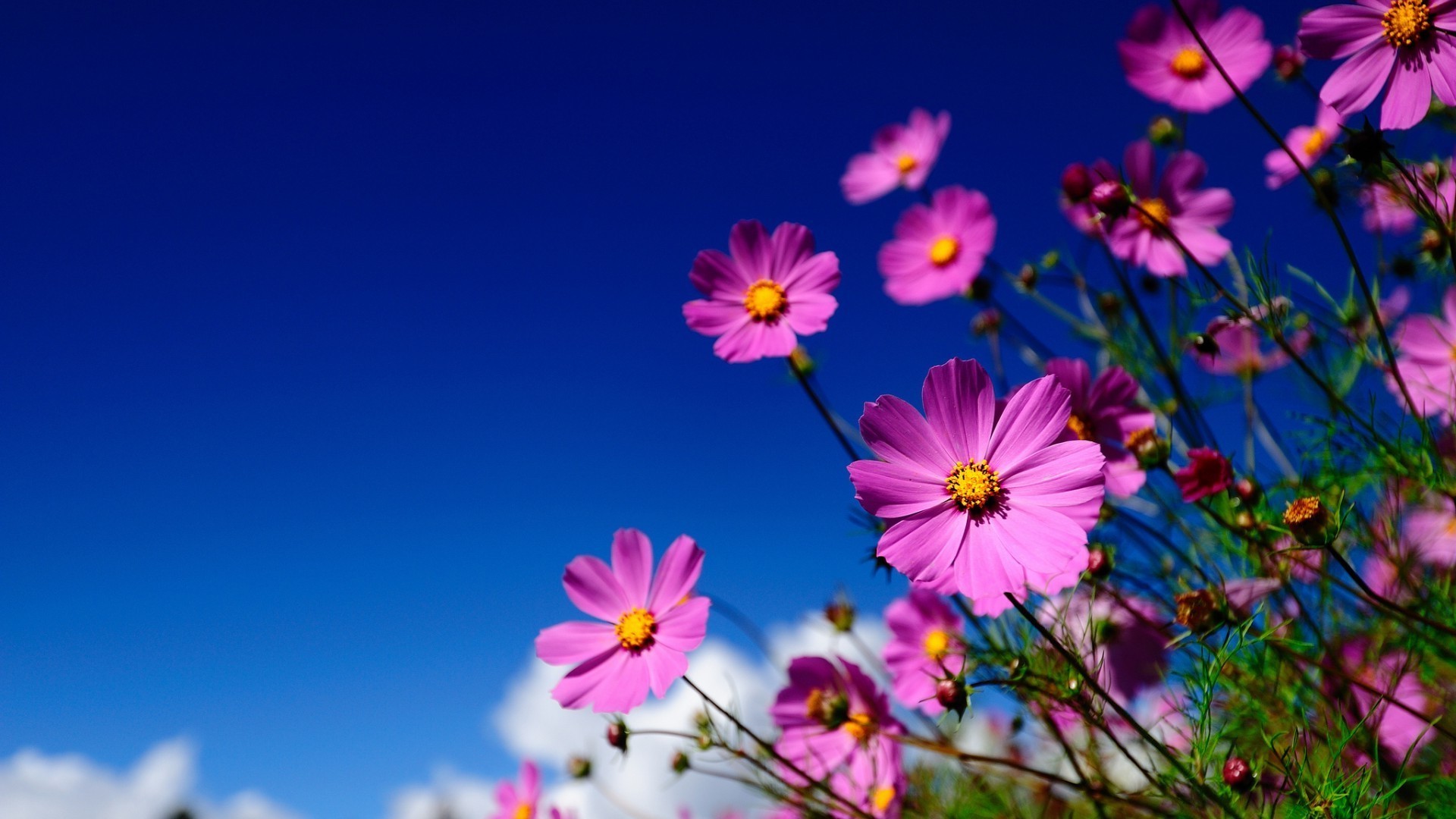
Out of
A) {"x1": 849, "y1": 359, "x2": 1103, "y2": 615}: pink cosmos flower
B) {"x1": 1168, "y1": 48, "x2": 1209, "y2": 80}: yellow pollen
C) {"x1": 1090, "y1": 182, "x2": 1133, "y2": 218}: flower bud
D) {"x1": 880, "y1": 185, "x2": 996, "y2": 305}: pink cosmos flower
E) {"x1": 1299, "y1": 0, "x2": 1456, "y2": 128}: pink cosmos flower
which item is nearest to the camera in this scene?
{"x1": 849, "y1": 359, "x2": 1103, "y2": 615}: pink cosmos flower

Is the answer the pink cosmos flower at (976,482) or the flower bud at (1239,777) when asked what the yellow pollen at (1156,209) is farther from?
the flower bud at (1239,777)

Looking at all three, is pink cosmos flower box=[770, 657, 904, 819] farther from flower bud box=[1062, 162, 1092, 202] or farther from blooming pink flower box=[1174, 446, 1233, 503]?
flower bud box=[1062, 162, 1092, 202]

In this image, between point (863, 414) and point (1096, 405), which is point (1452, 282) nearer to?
point (1096, 405)

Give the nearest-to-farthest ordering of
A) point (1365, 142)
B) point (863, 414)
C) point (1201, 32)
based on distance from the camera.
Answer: point (863, 414) < point (1365, 142) < point (1201, 32)

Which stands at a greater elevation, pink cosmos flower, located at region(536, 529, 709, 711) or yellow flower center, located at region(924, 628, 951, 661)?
yellow flower center, located at region(924, 628, 951, 661)

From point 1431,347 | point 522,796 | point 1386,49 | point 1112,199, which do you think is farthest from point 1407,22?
point 522,796

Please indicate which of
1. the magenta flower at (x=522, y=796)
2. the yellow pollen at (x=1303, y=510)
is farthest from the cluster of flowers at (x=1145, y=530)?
the magenta flower at (x=522, y=796)

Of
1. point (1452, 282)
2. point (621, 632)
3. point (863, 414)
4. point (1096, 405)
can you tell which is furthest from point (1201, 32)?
point (621, 632)

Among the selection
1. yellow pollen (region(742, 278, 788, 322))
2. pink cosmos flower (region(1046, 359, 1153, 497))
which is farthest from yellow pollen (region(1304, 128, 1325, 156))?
yellow pollen (region(742, 278, 788, 322))
